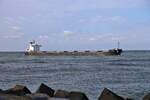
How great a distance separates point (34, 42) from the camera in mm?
122062

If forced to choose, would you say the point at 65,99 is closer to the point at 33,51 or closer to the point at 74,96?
the point at 74,96

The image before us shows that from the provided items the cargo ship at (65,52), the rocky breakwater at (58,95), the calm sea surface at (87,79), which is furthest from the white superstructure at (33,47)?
the rocky breakwater at (58,95)

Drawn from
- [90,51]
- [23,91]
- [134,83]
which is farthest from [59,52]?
[23,91]

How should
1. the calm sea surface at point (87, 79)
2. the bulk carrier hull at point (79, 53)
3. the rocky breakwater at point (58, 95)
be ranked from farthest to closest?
the bulk carrier hull at point (79, 53)
the calm sea surface at point (87, 79)
the rocky breakwater at point (58, 95)

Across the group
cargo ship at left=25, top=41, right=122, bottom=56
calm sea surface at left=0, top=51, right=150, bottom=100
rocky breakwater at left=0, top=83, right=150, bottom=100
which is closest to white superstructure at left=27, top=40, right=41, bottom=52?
cargo ship at left=25, top=41, right=122, bottom=56

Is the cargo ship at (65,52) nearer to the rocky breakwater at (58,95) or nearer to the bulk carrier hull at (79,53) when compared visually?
the bulk carrier hull at (79,53)

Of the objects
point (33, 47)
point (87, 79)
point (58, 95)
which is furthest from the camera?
point (33, 47)

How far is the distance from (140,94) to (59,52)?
104828 millimetres

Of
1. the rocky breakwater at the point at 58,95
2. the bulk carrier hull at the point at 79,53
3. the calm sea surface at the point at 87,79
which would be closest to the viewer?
the rocky breakwater at the point at 58,95

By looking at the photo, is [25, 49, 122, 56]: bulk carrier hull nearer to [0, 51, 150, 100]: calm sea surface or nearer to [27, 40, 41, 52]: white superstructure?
[27, 40, 41, 52]: white superstructure

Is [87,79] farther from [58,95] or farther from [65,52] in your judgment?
[65,52]

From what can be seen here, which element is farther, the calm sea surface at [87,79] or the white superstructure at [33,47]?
the white superstructure at [33,47]

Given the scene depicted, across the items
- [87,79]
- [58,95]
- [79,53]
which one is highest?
[79,53]

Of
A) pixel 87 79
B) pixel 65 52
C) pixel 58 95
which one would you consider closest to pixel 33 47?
pixel 65 52
